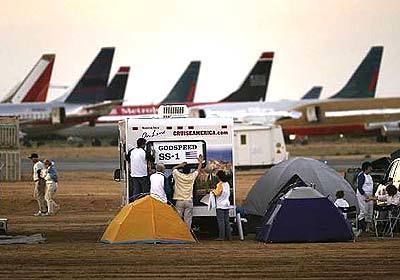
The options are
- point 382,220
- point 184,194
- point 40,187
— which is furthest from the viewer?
point 40,187

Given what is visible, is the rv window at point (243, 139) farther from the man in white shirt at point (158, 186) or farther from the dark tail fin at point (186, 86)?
the dark tail fin at point (186, 86)

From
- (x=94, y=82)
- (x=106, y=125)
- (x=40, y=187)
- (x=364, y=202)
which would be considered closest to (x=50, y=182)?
(x=40, y=187)

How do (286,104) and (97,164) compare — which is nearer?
(97,164)

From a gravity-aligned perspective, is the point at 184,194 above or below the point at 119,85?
below

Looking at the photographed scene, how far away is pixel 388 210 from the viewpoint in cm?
2902

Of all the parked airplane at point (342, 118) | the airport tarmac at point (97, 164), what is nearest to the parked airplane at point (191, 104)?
the parked airplane at point (342, 118)

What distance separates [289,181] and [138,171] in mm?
5035

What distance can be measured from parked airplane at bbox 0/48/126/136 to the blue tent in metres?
66.3

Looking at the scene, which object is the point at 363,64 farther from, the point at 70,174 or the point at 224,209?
the point at 224,209

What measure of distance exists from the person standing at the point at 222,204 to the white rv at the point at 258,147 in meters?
28.3

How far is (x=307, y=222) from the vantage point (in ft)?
88.1

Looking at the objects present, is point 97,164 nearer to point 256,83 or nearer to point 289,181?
point 256,83

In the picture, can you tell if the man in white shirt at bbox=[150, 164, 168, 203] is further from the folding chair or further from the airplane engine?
the airplane engine

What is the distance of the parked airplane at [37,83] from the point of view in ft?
349
